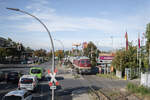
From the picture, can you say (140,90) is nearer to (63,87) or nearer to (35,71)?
(63,87)

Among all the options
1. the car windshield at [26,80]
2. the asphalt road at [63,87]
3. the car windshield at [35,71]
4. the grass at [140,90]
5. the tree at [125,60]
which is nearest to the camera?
the asphalt road at [63,87]

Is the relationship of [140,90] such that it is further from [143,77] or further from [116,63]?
[116,63]

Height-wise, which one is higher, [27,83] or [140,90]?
[27,83]

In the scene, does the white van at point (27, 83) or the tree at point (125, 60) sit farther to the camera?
the tree at point (125, 60)

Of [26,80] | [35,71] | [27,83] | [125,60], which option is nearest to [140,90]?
[27,83]

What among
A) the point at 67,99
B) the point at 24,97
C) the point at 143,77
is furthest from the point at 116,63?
the point at 24,97

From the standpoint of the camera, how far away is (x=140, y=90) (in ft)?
61.8

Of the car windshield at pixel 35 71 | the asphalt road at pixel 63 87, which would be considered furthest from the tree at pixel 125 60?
the car windshield at pixel 35 71

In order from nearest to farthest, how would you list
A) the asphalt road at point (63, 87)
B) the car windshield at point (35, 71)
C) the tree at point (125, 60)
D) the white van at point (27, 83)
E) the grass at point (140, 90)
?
the asphalt road at point (63, 87)
the white van at point (27, 83)
the grass at point (140, 90)
the car windshield at point (35, 71)
the tree at point (125, 60)

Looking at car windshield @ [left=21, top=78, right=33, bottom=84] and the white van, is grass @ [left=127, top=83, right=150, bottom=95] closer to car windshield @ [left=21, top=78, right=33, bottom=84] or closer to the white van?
the white van

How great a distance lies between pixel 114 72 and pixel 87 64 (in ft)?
21.9

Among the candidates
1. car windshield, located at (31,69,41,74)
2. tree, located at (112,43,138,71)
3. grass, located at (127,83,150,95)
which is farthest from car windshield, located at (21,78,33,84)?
tree, located at (112,43,138,71)

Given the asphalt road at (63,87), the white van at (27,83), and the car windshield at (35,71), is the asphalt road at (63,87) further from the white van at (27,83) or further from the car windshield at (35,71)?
the car windshield at (35,71)

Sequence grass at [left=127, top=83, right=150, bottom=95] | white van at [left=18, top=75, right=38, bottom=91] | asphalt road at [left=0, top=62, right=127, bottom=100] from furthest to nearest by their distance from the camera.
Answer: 1. grass at [left=127, top=83, right=150, bottom=95]
2. white van at [left=18, top=75, right=38, bottom=91]
3. asphalt road at [left=0, top=62, right=127, bottom=100]
